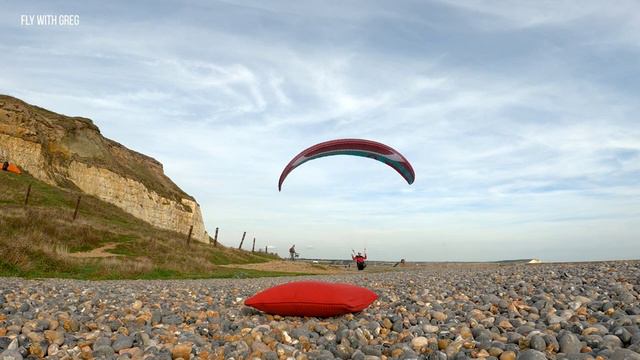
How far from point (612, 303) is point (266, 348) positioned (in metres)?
4.38

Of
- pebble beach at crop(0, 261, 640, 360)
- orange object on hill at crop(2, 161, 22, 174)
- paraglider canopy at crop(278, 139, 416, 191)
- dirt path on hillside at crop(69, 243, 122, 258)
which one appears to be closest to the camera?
pebble beach at crop(0, 261, 640, 360)

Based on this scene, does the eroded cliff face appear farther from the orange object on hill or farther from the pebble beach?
the pebble beach

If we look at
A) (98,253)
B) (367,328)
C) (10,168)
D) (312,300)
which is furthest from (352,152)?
(10,168)

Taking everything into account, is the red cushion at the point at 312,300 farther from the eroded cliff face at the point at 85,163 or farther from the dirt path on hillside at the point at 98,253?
the eroded cliff face at the point at 85,163

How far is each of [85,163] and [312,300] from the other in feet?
159

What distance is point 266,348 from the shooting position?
4.56 m

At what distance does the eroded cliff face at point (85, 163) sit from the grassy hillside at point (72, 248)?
588 centimetres

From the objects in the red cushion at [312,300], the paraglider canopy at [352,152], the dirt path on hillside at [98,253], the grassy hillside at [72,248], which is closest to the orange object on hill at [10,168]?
the grassy hillside at [72,248]

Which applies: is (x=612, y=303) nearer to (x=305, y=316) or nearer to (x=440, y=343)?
(x=440, y=343)

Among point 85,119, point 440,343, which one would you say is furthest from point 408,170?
point 85,119

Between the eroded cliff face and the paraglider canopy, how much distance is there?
37672 millimetres

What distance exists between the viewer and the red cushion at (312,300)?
630 centimetres

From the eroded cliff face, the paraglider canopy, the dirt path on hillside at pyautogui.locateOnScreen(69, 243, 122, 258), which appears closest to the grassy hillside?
the dirt path on hillside at pyautogui.locateOnScreen(69, 243, 122, 258)

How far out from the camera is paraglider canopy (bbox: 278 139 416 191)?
1463cm
